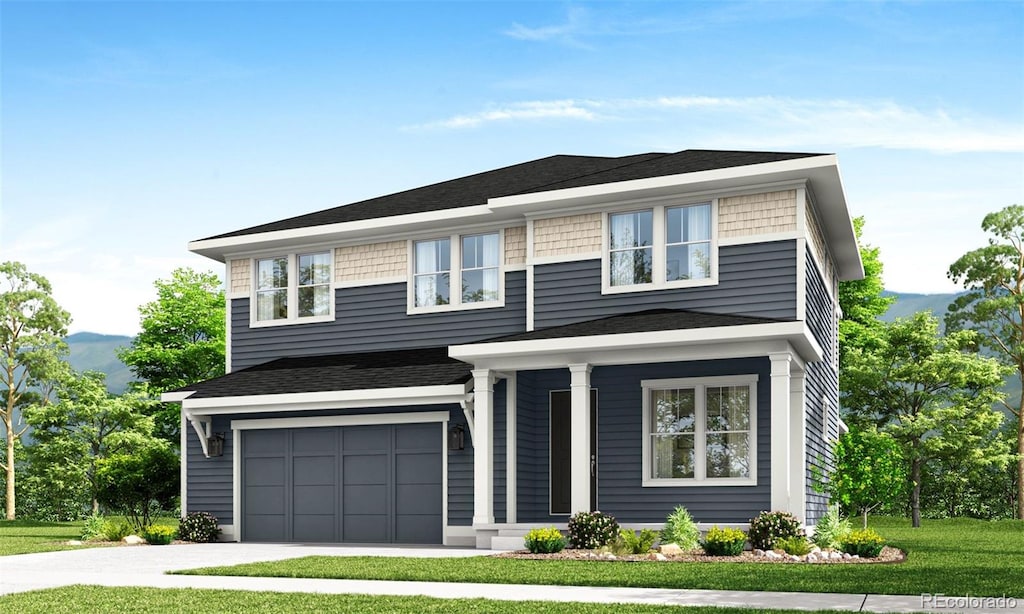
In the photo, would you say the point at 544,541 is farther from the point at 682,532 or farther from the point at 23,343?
the point at 23,343

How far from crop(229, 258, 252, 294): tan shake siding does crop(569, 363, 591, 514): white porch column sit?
8994mm

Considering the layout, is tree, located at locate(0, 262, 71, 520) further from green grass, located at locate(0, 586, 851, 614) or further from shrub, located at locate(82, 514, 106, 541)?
green grass, located at locate(0, 586, 851, 614)

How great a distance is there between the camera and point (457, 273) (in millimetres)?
21125

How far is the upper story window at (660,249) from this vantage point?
60.7 feet

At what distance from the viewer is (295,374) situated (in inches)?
840

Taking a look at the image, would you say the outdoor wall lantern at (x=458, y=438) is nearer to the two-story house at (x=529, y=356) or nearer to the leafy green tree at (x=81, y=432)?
the two-story house at (x=529, y=356)

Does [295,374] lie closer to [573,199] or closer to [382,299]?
[382,299]

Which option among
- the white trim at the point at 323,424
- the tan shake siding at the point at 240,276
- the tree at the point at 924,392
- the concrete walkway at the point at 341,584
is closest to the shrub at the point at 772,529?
the concrete walkway at the point at 341,584

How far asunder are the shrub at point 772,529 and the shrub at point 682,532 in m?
0.89

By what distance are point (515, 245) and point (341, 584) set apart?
9.65 meters

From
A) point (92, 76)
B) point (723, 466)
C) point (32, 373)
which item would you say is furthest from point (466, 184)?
point (32, 373)

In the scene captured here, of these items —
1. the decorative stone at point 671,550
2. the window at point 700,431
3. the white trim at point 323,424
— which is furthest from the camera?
the white trim at point 323,424

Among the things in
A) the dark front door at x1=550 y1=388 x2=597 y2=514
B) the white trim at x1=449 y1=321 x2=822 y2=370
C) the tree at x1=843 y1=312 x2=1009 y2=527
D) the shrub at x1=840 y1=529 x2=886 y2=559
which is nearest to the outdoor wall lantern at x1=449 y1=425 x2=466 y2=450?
the dark front door at x1=550 y1=388 x2=597 y2=514

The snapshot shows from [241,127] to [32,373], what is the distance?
49.2ft
